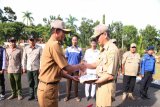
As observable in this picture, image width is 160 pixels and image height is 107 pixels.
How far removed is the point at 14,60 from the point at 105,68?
15.2ft

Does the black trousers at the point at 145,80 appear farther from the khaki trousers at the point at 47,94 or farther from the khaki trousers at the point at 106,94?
the khaki trousers at the point at 47,94

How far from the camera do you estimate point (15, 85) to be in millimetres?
8094

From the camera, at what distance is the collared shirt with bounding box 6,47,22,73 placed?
7.85 meters

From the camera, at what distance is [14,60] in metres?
7.86

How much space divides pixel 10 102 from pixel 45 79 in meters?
4.04

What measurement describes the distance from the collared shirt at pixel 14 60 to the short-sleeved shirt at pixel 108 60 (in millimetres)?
4490

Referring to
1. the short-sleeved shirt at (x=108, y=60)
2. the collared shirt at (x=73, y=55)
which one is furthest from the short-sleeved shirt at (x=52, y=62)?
the collared shirt at (x=73, y=55)

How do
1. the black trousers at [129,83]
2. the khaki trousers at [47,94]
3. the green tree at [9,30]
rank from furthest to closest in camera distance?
the green tree at [9,30] < the black trousers at [129,83] < the khaki trousers at [47,94]

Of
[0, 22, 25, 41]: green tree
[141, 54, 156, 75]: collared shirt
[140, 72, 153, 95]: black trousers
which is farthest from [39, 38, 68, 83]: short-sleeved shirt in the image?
[0, 22, 25, 41]: green tree

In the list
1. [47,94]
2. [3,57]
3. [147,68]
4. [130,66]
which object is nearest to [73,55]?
[130,66]

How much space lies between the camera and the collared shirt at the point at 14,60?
25.8 feet

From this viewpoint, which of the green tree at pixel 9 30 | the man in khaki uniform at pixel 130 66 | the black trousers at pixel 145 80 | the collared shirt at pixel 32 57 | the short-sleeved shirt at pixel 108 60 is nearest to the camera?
the short-sleeved shirt at pixel 108 60

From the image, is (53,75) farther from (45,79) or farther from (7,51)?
(7,51)

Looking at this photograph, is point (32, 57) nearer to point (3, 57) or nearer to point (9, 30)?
point (3, 57)
